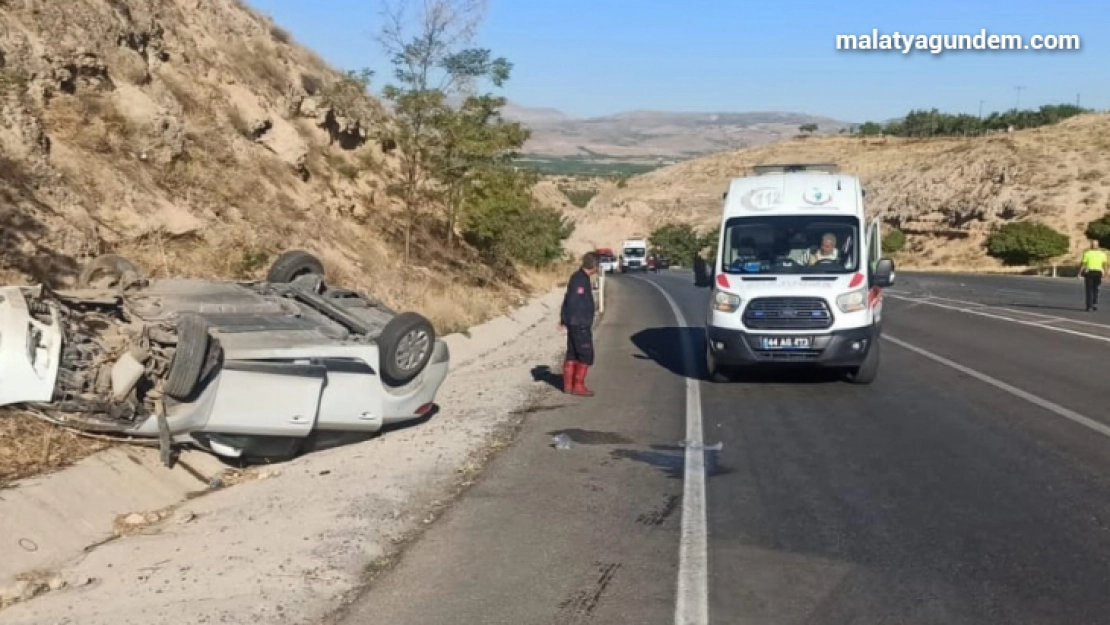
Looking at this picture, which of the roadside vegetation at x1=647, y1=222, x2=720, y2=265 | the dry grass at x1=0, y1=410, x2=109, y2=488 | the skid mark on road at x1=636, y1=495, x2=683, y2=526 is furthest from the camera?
the roadside vegetation at x1=647, y1=222, x2=720, y2=265

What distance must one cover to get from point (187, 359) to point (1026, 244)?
61.3 meters

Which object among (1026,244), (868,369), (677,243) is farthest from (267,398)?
(677,243)

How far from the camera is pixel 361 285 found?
20.2 m

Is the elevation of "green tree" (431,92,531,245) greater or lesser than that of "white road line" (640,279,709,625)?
greater

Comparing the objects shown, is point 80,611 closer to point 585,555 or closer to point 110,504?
point 110,504

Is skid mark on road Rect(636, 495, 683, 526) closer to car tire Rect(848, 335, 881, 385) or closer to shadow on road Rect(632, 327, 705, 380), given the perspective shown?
car tire Rect(848, 335, 881, 385)

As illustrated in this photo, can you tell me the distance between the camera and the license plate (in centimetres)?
1320

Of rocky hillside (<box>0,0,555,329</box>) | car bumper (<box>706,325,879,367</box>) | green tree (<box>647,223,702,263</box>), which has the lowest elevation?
green tree (<box>647,223,702,263</box>)

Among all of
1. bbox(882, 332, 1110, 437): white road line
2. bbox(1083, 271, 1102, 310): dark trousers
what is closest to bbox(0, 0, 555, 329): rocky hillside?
bbox(882, 332, 1110, 437): white road line

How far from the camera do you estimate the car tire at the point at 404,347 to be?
987cm

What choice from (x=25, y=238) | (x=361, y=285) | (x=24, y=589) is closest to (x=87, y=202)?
(x=25, y=238)

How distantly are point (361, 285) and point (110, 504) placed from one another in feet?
41.3

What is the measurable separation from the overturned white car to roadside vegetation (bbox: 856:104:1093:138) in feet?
413

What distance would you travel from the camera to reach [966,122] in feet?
443
